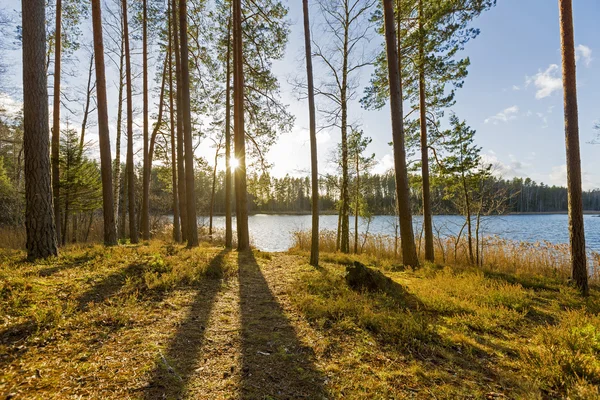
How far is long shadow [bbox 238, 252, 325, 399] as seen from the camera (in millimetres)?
2293

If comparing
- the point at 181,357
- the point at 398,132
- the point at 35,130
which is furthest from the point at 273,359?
the point at 398,132

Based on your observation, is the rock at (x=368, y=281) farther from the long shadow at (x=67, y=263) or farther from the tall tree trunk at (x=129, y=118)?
the tall tree trunk at (x=129, y=118)

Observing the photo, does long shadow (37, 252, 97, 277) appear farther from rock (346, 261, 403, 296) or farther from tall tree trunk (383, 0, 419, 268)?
tall tree trunk (383, 0, 419, 268)

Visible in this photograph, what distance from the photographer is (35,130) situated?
505 cm

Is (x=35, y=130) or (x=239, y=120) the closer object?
(x=35, y=130)

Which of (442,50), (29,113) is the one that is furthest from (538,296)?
(29,113)

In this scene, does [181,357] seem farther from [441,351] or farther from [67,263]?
[67,263]

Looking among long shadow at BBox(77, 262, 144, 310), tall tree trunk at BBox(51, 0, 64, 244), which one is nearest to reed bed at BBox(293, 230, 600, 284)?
long shadow at BBox(77, 262, 144, 310)

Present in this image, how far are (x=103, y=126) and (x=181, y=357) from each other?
8740mm

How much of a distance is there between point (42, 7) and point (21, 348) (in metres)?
6.40

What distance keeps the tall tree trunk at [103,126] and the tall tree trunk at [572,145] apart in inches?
489

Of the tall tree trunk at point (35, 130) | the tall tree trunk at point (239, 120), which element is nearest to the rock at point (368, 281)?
the tall tree trunk at point (239, 120)

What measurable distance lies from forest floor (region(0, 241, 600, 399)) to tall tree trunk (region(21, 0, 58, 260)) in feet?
2.60

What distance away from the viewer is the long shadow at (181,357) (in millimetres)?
2178
